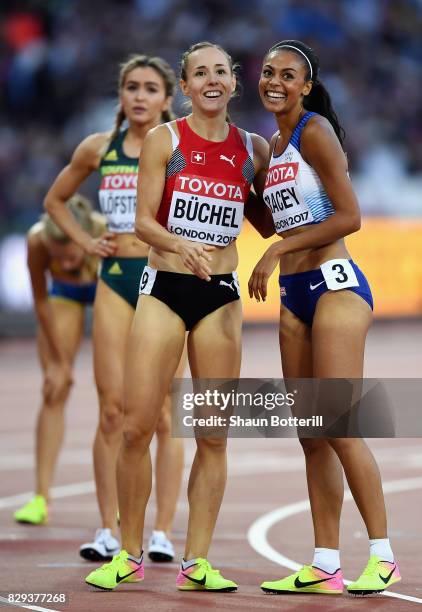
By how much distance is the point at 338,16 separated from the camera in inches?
1073

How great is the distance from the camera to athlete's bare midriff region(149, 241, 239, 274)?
684cm

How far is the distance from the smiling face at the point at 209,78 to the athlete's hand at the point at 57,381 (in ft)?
11.3

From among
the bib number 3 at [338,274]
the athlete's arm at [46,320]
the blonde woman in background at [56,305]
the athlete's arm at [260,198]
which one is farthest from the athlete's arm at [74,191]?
the bib number 3 at [338,274]

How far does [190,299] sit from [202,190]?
1.85 feet

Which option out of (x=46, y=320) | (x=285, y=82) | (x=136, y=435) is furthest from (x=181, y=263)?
(x=46, y=320)

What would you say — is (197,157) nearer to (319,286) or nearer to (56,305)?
(319,286)

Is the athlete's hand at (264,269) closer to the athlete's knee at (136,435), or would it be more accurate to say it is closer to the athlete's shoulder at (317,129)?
the athlete's shoulder at (317,129)

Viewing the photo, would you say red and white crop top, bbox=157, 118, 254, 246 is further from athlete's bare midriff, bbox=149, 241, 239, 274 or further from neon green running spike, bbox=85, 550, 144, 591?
neon green running spike, bbox=85, 550, 144, 591

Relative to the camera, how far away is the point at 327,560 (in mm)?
6750

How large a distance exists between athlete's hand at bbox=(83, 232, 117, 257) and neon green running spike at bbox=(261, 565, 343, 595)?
99.8 inches

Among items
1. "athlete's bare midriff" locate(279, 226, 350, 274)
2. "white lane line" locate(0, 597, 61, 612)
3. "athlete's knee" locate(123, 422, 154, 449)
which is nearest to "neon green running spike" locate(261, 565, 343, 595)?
"athlete's knee" locate(123, 422, 154, 449)

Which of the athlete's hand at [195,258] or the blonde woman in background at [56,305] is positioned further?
the blonde woman in background at [56,305]

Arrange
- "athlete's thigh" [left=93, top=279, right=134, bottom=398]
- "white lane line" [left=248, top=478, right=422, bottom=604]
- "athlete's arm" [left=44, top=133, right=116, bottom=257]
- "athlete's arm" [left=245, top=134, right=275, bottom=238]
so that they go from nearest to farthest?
1. "athlete's arm" [left=245, top=134, right=275, bottom=238]
2. "white lane line" [left=248, top=478, right=422, bottom=604]
3. "athlete's thigh" [left=93, top=279, right=134, bottom=398]
4. "athlete's arm" [left=44, top=133, right=116, bottom=257]

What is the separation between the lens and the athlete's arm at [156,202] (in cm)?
652
